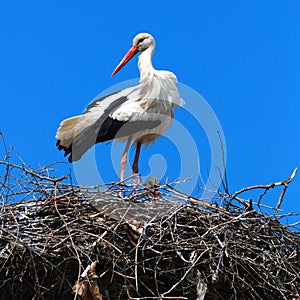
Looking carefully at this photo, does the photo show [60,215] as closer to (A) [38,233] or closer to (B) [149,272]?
(A) [38,233]

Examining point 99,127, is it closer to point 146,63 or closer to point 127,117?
point 127,117

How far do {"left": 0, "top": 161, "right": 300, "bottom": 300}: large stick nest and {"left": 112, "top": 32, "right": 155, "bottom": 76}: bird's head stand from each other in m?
2.44

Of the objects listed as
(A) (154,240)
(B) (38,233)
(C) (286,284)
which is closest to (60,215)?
(B) (38,233)

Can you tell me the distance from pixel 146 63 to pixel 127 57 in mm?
266

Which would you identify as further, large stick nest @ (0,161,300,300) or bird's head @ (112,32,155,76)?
bird's head @ (112,32,155,76)

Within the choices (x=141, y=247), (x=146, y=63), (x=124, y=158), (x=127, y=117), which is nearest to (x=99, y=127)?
(x=127, y=117)

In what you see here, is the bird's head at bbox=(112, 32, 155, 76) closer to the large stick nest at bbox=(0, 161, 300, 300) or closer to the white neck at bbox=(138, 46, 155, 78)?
the white neck at bbox=(138, 46, 155, 78)

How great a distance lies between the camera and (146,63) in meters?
7.71

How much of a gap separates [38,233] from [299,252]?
5.26 ft

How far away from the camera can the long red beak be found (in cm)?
789

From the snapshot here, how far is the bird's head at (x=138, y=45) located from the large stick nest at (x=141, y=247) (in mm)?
2442

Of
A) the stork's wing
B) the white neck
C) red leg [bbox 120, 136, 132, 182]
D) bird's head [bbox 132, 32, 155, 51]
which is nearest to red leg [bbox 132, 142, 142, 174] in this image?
red leg [bbox 120, 136, 132, 182]

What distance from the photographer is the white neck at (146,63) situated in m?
7.60

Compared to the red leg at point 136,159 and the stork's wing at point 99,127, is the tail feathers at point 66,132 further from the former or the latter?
the red leg at point 136,159
